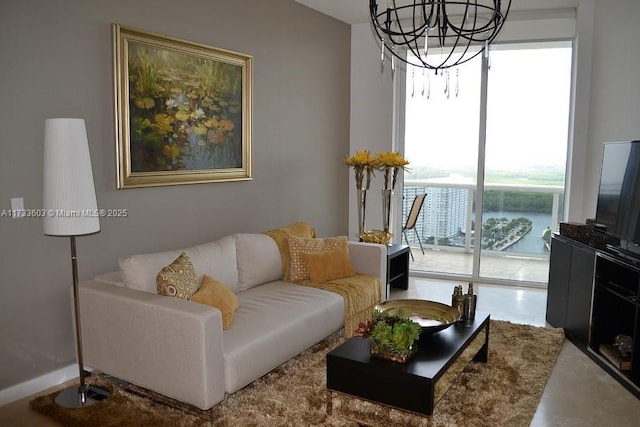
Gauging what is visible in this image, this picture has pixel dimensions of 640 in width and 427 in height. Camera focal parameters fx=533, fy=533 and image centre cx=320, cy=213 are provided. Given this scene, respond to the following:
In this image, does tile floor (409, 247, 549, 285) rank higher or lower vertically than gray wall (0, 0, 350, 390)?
lower

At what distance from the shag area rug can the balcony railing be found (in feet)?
8.72

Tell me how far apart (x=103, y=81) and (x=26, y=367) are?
1760mm

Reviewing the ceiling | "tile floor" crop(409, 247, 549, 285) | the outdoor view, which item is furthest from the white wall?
"tile floor" crop(409, 247, 549, 285)

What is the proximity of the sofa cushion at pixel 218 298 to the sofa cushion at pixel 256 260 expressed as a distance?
2.20ft

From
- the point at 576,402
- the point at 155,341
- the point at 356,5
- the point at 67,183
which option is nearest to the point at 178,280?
the point at 155,341

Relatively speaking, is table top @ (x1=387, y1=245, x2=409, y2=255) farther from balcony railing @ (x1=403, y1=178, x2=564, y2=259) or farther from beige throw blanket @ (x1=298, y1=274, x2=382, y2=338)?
balcony railing @ (x1=403, y1=178, x2=564, y2=259)

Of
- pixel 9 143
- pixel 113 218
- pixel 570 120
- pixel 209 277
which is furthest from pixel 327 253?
pixel 570 120

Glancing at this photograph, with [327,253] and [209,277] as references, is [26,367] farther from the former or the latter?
[327,253]

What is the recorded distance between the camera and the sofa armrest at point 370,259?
438 cm

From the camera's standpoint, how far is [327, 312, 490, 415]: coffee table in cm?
246

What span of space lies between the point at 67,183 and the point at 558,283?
365 cm

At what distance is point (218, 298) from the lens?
122 inches

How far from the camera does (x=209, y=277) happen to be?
3.31 m

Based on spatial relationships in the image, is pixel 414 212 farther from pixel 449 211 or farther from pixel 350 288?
pixel 350 288
